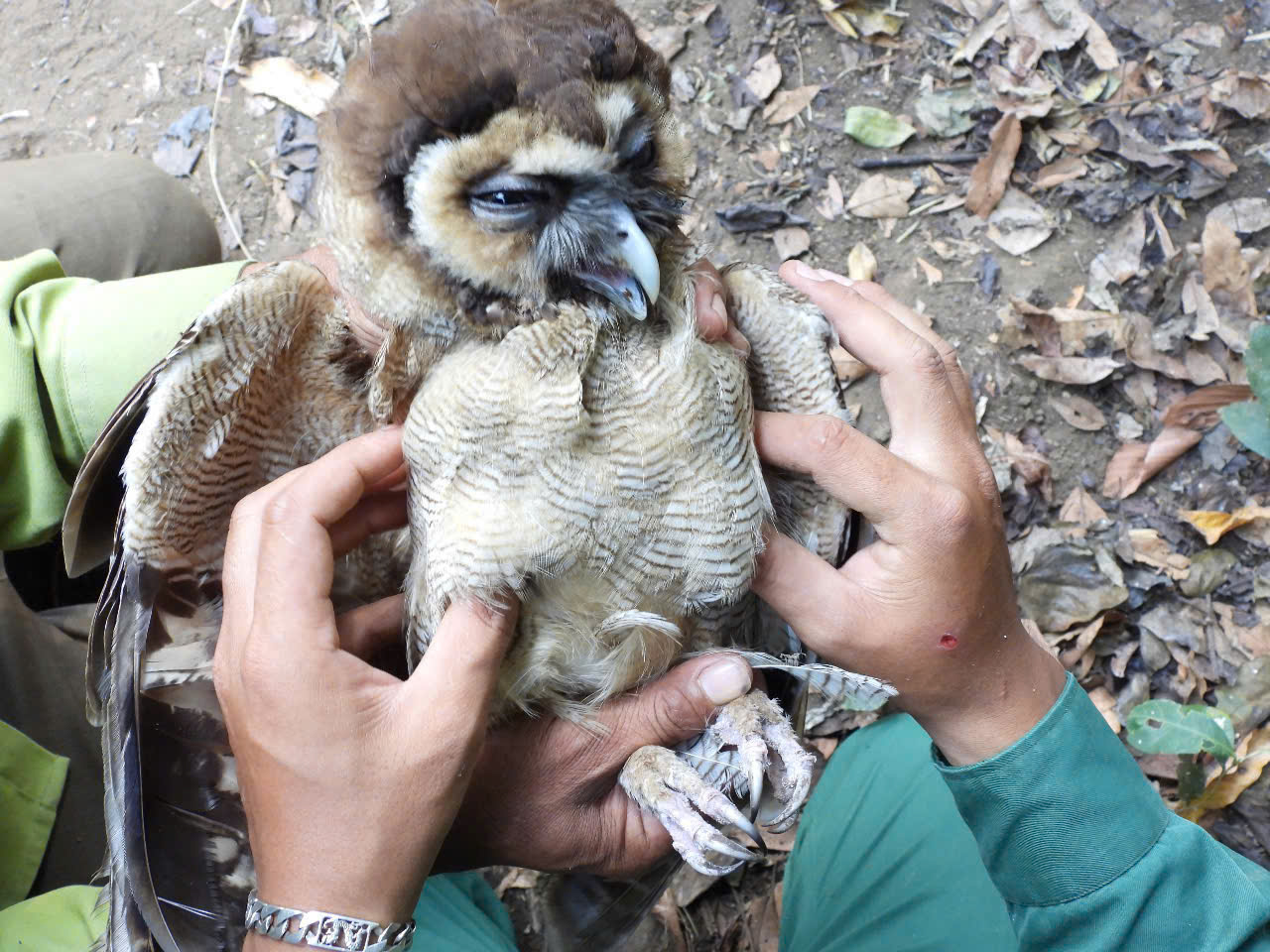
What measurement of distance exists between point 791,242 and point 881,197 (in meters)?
0.45

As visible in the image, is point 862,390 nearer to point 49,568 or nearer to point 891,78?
point 891,78

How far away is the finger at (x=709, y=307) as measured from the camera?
1.85 meters

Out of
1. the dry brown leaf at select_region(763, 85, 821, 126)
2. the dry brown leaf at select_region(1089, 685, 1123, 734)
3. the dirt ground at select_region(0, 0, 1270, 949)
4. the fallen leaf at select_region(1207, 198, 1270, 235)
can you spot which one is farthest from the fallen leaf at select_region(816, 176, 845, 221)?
the dry brown leaf at select_region(1089, 685, 1123, 734)

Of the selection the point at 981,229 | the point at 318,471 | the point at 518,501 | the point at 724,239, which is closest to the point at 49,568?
the point at 318,471

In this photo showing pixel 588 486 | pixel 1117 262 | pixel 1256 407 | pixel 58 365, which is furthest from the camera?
pixel 1117 262

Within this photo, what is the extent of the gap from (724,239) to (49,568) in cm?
293

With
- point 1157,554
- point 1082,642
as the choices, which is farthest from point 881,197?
point 1082,642

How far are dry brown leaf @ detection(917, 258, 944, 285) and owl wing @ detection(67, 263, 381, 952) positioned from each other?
107 inches

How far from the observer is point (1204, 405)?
3.40m

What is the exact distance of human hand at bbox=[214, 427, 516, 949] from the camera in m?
1.52

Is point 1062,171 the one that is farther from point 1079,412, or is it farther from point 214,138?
point 214,138

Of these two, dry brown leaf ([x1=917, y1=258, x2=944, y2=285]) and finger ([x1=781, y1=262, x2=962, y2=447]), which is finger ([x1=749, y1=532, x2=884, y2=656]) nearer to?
finger ([x1=781, y1=262, x2=962, y2=447])

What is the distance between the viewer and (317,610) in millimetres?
1598

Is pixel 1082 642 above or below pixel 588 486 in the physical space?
below
